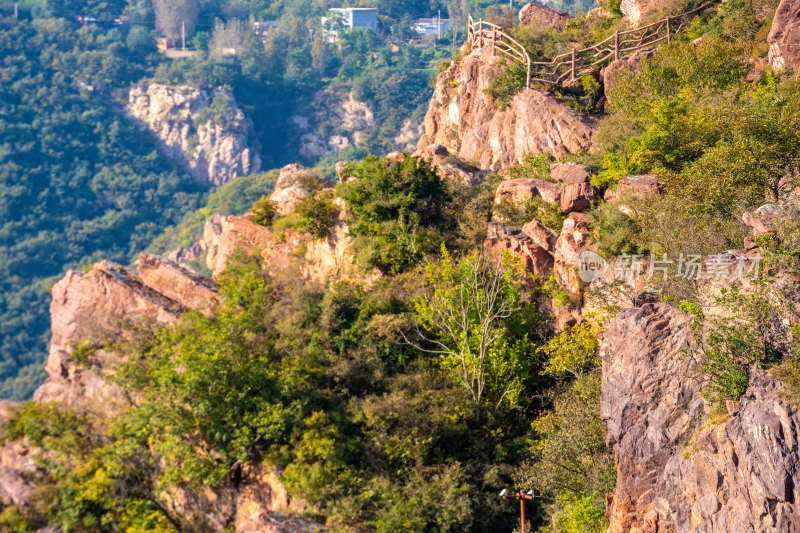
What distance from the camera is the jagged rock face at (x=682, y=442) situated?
974 cm

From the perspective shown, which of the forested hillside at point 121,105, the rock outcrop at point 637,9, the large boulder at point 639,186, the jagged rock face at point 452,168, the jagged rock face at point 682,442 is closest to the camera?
the jagged rock face at point 682,442

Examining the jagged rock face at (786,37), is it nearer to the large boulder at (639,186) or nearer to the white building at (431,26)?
the large boulder at (639,186)

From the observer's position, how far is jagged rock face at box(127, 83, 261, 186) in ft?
376

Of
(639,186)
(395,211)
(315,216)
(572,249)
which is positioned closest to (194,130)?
(315,216)

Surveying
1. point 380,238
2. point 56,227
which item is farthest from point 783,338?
point 56,227

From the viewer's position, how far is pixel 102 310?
73.7 ft

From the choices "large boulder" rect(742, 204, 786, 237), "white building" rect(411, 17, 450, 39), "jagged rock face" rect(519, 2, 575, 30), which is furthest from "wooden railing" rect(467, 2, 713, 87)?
"white building" rect(411, 17, 450, 39)

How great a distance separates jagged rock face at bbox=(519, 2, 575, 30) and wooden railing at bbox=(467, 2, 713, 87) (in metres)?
3.37

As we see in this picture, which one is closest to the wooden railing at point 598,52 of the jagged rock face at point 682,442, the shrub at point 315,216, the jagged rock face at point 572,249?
the shrub at point 315,216

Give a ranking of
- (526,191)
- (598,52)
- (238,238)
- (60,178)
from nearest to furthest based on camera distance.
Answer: (526,191), (598,52), (238,238), (60,178)

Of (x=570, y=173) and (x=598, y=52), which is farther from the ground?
(x=598, y=52)

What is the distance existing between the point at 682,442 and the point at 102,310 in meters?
18.3

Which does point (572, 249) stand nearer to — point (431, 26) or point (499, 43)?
point (499, 43)

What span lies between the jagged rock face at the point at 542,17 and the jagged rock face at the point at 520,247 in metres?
13.2
